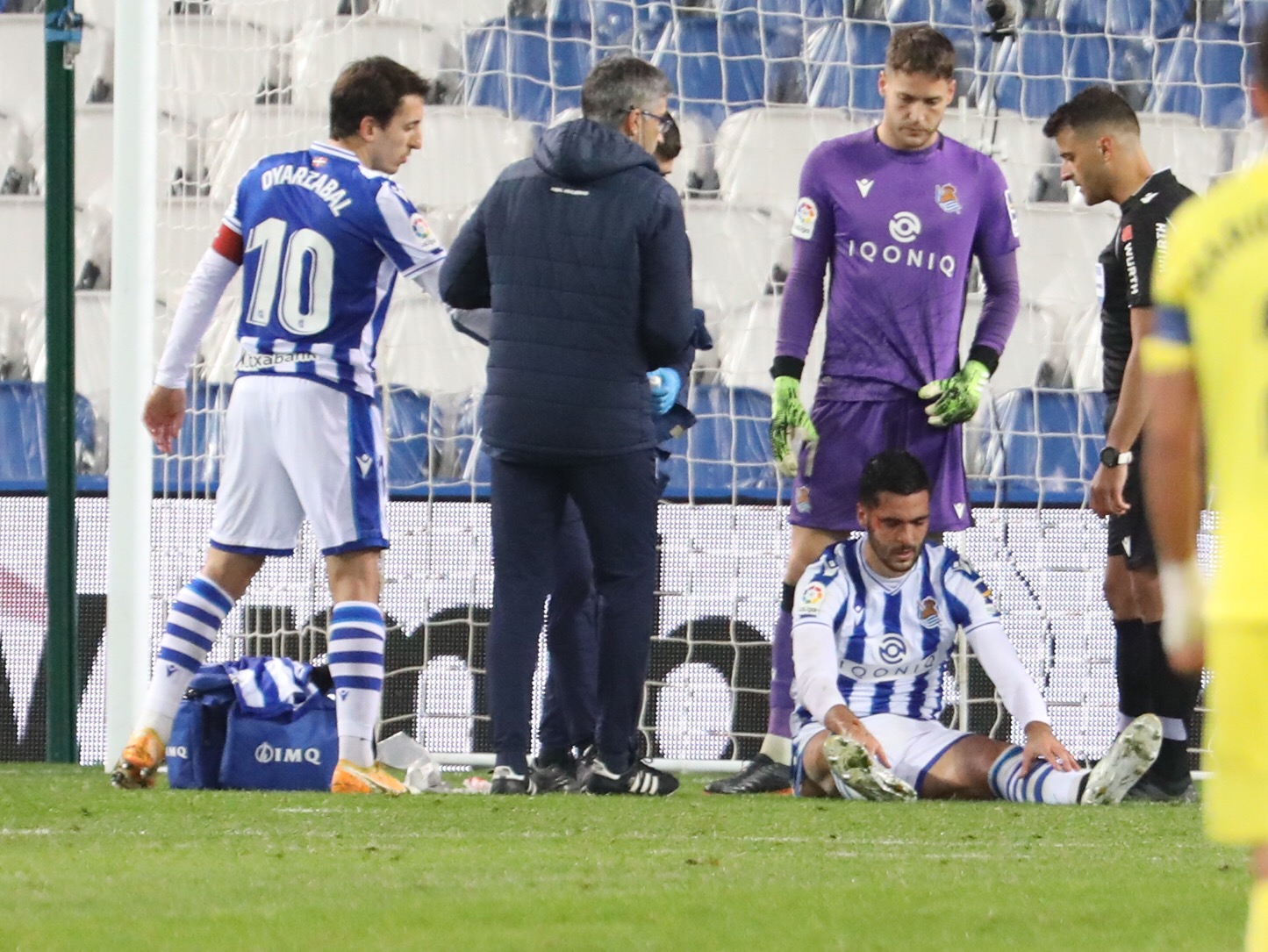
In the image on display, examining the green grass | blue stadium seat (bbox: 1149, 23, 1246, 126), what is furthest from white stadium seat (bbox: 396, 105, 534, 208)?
the green grass

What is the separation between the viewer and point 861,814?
4.67 m

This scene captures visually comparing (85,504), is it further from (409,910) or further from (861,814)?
(409,910)

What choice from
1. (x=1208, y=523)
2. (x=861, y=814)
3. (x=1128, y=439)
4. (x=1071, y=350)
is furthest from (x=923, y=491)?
(x=1071, y=350)

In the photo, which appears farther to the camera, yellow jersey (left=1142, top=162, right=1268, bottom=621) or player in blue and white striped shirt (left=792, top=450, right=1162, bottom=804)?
player in blue and white striped shirt (left=792, top=450, right=1162, bottom=804)

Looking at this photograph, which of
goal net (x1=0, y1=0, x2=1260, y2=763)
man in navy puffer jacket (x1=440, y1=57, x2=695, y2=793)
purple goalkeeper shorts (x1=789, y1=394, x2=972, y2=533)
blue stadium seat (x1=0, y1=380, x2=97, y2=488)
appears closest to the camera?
man in navy puffer jacket (x1=440, y1=57, x2=695, y2=793)

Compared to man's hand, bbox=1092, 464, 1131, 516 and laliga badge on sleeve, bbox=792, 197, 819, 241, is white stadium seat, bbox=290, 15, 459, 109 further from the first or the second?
man's hand, bbox=1092, 464, 1131, 516

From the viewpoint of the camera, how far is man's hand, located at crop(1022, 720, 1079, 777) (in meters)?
5.06

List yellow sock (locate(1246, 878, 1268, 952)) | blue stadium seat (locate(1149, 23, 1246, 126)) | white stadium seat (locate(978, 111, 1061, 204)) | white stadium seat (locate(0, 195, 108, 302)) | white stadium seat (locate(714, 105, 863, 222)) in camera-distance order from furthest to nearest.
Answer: white stadium seat (locate(0, 195, 108, 302)), white stadium seat (locate(714, 105, 863, 222)), blue stadium seat (locate(1149, 23, 1246, 126)), white stadium seat (locate(978, 111, 1061, 204)), yellow sock (locate(1246, 878, 1268, 952))

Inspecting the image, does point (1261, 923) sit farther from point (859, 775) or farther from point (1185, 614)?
point (859, 775)

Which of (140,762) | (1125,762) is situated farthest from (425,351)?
(1125,762)

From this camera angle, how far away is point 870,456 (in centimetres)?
564

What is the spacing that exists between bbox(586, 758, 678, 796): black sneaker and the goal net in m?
1.67

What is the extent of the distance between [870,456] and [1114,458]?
63 cm

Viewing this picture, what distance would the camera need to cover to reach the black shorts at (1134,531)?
17.9ft
